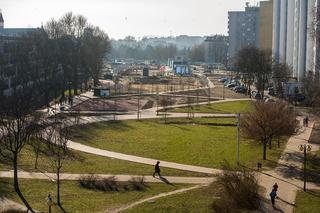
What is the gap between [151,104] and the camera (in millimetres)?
68562

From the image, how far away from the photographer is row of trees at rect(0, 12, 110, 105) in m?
81.8

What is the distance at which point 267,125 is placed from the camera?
118 ft

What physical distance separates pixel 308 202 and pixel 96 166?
1386cm

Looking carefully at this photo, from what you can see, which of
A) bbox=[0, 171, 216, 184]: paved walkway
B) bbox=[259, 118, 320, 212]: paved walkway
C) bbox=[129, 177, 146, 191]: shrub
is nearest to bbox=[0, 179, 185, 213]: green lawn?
bbox=[129, 177, 146, 191]: shrub

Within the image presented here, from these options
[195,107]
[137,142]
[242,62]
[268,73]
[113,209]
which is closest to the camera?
[113,209]

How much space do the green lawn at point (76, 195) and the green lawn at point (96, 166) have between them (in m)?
2.79

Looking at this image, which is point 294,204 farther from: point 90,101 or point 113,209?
point 90,101

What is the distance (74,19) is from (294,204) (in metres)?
67.4

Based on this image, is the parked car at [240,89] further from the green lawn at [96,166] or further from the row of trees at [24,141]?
the green lawn at [96,166]

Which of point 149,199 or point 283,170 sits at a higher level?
point 283,170

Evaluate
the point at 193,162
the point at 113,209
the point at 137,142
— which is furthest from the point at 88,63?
the point at 113,209

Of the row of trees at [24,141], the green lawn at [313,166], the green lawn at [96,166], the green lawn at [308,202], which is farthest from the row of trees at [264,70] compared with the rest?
the green lawn at [308,202]

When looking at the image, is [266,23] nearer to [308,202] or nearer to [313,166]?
[313,166]

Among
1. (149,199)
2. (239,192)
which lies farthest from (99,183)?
(239,192)
